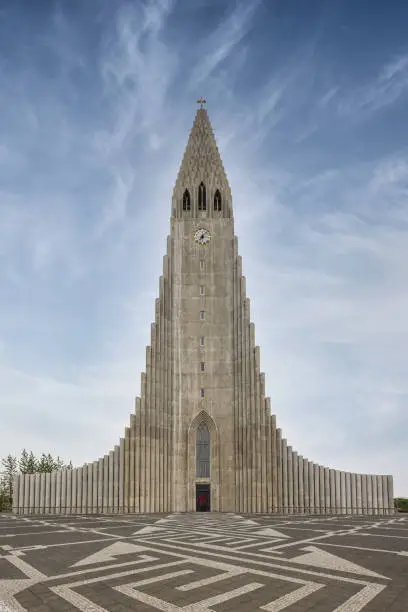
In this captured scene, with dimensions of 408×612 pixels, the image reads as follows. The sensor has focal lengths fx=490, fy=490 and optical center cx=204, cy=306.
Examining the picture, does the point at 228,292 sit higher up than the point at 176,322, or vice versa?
the point at 228,292

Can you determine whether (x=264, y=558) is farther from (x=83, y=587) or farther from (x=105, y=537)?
(x=105, y=537)

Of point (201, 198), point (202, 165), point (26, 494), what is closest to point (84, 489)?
point (26, 494)

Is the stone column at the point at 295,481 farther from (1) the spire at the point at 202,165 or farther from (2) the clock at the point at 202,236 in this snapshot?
(1) the spire at the point at 202,165

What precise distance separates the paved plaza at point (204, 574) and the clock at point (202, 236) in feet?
126

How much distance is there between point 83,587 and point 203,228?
4777 centimetres

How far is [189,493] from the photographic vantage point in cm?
4941

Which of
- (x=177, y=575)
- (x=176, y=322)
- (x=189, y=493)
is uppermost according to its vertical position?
(x=176, y=322)

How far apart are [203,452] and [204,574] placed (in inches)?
1493

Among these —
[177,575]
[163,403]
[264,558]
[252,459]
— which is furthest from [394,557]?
[163,403]

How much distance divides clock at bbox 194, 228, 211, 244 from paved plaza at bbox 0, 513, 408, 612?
38.3 m

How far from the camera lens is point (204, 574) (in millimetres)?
13531

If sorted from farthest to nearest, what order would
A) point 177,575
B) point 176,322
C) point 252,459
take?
point 176,322 < point 252,459 < point 177,575

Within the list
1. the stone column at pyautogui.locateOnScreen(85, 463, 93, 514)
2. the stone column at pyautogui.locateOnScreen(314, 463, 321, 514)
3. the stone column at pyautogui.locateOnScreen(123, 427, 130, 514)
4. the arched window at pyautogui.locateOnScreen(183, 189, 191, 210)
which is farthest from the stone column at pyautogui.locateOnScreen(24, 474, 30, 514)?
the arched window at pyautogui.locateOnScreen(183, 189, 191, 210)

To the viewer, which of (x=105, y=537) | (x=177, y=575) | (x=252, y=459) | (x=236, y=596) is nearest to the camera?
(x=236, y=596)
